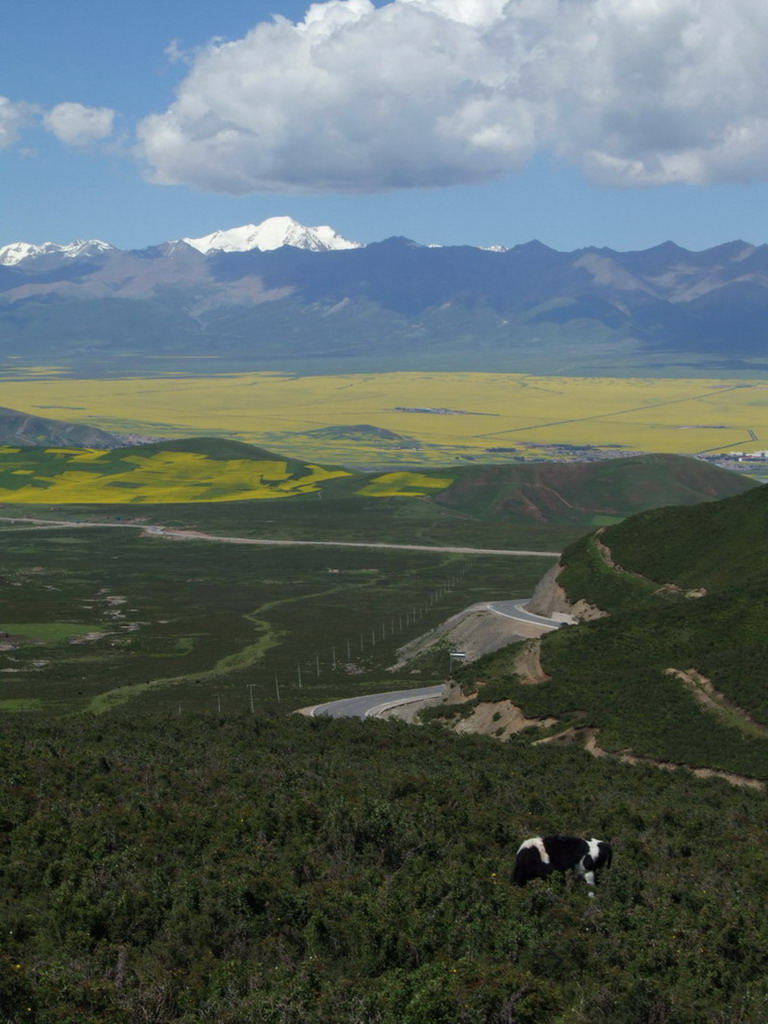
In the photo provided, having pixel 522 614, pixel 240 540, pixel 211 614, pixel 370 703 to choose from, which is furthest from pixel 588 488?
pixel 370 703

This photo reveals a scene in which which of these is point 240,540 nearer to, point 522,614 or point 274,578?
point 274,578

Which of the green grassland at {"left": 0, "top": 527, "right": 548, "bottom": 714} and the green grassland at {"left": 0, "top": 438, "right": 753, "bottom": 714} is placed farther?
the green grassland at {"left": 0, "top": 438, "right": 753, "bottom": 714}

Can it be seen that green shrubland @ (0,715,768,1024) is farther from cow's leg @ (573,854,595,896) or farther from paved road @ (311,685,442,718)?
paved road @ (311,685,442,718)

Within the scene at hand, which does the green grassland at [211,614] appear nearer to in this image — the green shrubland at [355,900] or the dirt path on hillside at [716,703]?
the dirt path on hillside at [716,703]

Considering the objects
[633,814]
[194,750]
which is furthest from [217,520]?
[633,814]

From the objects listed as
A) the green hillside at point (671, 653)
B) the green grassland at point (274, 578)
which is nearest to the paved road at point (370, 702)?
the green grassland at point (274, 578)

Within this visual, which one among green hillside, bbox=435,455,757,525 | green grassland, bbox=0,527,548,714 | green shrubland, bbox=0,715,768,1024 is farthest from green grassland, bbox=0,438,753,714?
green shrubland, bbox=0,715,768,1024

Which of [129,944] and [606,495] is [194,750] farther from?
[606,495]

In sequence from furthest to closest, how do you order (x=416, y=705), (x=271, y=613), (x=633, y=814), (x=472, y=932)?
1. (x=271, y=613)
2. (x=416, y=705)
3. (x=633, y=814)
4. (x=472, y=932)
